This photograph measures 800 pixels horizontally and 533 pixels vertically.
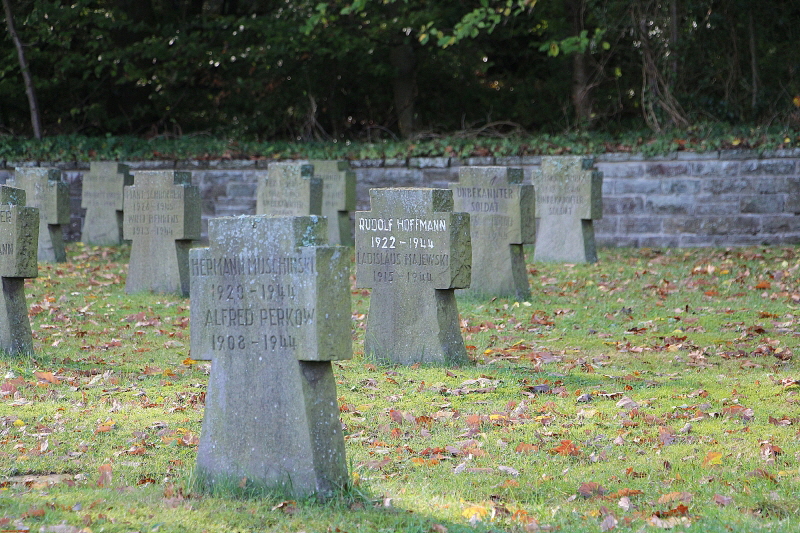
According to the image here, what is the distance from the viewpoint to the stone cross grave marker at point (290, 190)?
1593cm

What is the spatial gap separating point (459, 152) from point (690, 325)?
9.75 m

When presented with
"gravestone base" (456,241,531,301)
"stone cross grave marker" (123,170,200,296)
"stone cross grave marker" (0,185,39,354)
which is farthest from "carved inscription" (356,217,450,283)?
"stone cross grave marker" (123,170,200,296)

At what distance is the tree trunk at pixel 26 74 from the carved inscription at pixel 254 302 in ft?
60.3

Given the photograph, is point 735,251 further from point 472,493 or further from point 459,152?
point 472,493

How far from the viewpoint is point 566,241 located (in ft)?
50.6

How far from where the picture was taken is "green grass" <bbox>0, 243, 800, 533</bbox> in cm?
480

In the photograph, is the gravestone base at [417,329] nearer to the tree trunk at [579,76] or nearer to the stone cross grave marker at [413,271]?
the stone cross grave marker at [413,271]

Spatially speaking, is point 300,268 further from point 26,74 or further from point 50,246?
point 26,74

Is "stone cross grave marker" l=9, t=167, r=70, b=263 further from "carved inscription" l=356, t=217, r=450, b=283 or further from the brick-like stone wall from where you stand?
"carved inscription" l=356, t=217, r=450, b=283

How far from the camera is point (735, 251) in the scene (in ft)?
53.8

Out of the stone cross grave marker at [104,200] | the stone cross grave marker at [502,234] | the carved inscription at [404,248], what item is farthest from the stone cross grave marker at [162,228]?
the stone cross grave marker at [104,200]

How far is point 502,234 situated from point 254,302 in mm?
7141

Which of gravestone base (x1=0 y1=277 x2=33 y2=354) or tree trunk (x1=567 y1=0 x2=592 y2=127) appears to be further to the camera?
tree trunk (x1=567 y1=0 x2=592 y2=127)

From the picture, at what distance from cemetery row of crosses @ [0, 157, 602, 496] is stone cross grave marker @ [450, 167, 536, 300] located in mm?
14
